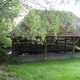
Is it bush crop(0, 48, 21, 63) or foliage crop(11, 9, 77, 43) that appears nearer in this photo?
foliage crop(11, 9, 77, 43)

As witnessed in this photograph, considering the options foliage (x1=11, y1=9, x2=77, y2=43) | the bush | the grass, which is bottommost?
the grass

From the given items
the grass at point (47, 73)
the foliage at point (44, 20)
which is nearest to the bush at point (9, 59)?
the grass at point (47, 73)

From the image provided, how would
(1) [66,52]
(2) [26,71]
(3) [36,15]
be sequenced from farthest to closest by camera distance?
1. (1) [66,52]
2. (2) [26,71]
3. (3) [36,15]

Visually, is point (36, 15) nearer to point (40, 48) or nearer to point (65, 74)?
point (65, 74)

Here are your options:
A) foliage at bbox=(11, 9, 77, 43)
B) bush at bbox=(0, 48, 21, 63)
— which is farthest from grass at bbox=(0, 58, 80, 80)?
bush at bbox=(0, 48, 21, 63)

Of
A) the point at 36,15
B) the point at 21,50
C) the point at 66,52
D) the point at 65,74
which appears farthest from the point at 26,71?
the point at 66,52

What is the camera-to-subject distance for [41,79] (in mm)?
9219

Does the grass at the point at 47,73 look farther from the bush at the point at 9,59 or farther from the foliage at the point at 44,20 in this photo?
the bush at the point at 9,59

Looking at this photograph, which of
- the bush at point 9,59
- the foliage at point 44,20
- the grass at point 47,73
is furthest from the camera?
the bush at point 9,59

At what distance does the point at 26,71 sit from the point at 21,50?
6.26m

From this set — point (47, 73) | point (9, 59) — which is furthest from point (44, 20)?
point (9, 59)

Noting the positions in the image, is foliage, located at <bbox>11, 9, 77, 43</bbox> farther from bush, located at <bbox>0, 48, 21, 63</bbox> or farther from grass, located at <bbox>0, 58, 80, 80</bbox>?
bush, located at <bbox>0, 48, 21, 63</bbox>

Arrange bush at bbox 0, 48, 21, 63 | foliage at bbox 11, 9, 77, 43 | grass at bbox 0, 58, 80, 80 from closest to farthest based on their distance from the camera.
Result: foliage at bbox 11, 9, 77, 43 < grass at bbox 0, 58, 80, 80 < bush at bbox 0, 48, 21, 63

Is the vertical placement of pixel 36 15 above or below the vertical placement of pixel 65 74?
above
